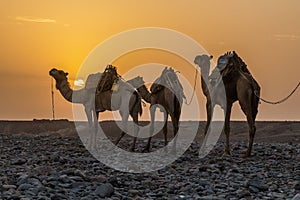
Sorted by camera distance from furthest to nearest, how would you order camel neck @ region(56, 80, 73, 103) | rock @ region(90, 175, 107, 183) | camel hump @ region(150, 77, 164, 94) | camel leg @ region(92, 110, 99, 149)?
camel neck @ region(56, 80, 73, 103) < camel leg @ region(92, 110, 99, 149) < camel hump @ region(150, 77, 164, 94) < rock @ region(90, 175, 107, 183)

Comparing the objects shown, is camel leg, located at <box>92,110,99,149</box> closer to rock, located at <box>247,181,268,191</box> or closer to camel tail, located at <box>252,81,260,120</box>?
camel tail, located at <box>252,81,260,120</box>

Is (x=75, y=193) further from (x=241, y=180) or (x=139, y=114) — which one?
(x=139, y=114)

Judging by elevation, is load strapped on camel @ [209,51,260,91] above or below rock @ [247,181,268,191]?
above

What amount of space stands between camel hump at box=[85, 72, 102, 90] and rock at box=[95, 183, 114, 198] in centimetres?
951

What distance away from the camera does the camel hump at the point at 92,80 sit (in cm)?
2010

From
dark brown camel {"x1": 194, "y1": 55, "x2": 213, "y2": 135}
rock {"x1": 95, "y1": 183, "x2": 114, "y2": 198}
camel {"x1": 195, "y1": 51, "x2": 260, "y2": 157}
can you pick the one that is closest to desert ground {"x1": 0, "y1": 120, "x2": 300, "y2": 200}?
rock {"x1": 95, "y1": 183, "x2": 114, "y2": 198}

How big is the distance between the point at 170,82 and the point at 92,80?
3012 mm

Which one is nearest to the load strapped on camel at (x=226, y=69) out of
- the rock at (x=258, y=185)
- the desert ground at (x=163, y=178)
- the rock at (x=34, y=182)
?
the desert ground at (x=163, y=178)

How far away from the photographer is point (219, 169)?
46.9 ft

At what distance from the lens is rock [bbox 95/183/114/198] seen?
1052cm

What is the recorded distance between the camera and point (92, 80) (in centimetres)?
2025

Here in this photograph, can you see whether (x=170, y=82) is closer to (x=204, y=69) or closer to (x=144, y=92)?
(x=204, y=69)

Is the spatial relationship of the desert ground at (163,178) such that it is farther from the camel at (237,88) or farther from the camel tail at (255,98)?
the camel tail at (255,98)

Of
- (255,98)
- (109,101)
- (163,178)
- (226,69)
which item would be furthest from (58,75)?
(163,178)
